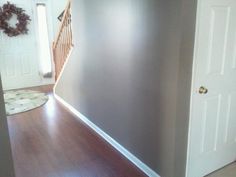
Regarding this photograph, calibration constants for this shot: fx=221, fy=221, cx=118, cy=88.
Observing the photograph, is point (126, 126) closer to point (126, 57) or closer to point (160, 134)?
point (160, 134)

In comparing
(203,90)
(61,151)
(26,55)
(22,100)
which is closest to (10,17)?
(26,55)

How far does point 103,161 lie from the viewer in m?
2.53

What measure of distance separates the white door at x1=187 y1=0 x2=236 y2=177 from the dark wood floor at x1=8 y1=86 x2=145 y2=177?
2.28ft

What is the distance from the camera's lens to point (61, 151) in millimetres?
2760

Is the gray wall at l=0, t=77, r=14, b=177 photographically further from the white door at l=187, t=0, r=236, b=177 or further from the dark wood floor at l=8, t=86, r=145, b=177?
the white door at l=187, t=0, r=236, b=177

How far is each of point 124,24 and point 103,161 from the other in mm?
1541

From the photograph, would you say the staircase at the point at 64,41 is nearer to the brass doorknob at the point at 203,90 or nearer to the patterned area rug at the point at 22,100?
the patterned area rug at the point at 22,100

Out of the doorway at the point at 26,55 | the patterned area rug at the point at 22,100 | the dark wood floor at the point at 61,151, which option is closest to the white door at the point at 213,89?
the dark wood floor at the point at 61,151

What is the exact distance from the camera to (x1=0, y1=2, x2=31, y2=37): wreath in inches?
207

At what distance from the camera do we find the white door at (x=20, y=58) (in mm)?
5520

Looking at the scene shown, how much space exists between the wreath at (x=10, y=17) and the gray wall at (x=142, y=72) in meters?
2.80

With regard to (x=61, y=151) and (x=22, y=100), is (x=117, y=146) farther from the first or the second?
(x=22, y=100)

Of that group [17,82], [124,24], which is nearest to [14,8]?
[17,82]

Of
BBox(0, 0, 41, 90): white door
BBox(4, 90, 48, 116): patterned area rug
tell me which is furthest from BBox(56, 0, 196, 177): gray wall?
BBox(0, 0, 41, 90): white door
